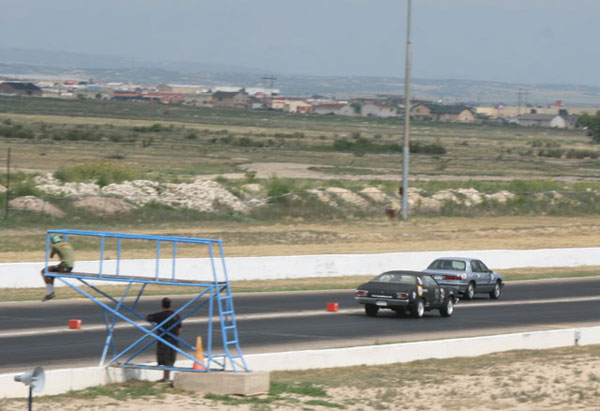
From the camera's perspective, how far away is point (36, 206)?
41469mm

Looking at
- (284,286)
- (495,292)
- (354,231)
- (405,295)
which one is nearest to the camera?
(405,295)

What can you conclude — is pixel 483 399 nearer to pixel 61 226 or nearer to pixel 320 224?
pixel 61 226

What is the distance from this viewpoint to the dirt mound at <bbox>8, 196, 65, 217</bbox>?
41281 mm

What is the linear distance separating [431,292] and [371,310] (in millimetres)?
1650

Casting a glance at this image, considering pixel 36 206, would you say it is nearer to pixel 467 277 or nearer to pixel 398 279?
pixel 467 277

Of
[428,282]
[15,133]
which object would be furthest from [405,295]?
[15,133]

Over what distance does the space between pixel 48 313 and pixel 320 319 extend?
261 inches

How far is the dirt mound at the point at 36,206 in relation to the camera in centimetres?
4128

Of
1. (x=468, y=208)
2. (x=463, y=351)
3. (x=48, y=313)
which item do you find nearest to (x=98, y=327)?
(x=48, y=313)

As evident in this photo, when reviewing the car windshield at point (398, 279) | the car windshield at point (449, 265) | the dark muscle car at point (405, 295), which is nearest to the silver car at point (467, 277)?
the car windshield at point (449, 265)

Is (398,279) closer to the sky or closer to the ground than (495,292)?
closer to the sky

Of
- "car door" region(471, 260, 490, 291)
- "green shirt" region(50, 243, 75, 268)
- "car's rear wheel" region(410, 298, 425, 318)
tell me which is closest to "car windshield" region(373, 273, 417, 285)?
"car's rear wheel" region(410, 298, 425, 318)

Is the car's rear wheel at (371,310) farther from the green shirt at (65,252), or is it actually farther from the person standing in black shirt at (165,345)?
the person standing in black shirt at (165,345)

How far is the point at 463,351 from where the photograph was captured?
18.9m
